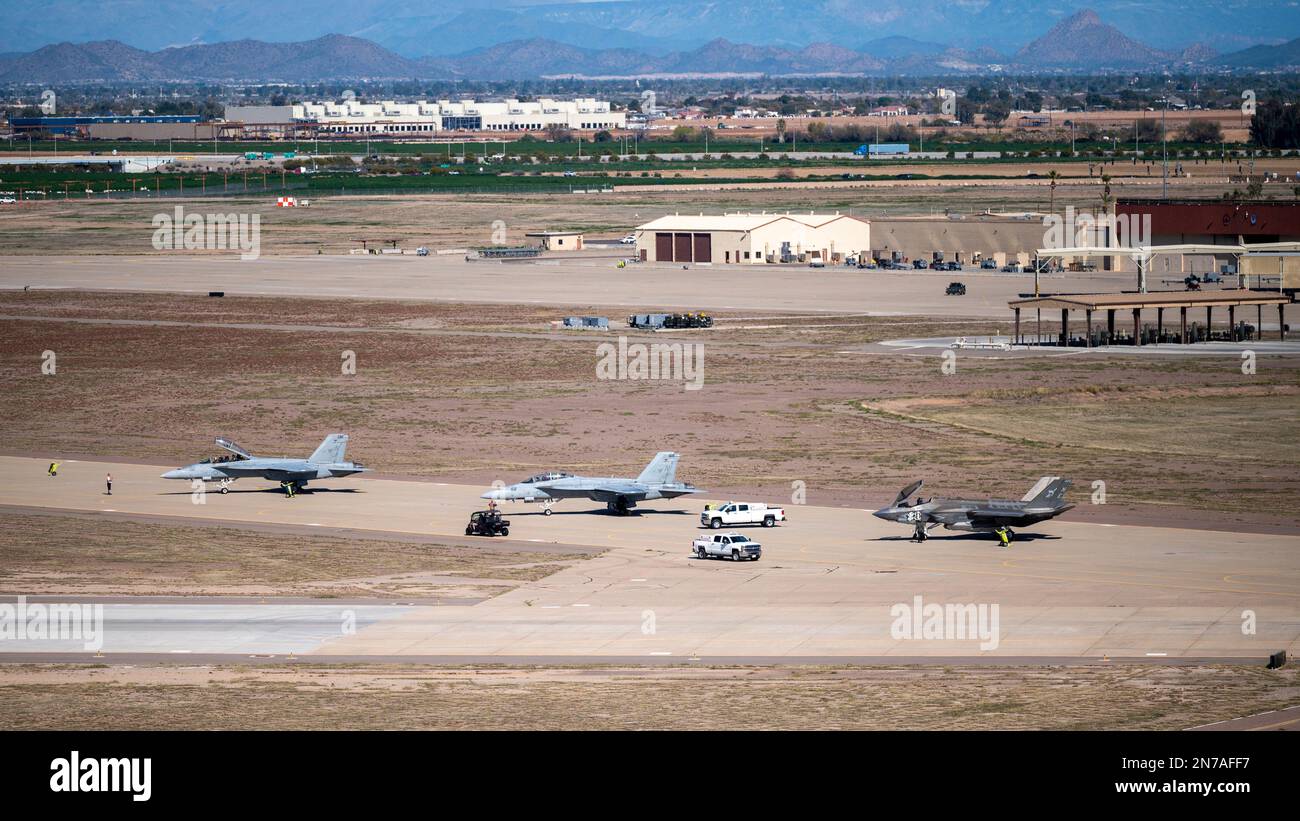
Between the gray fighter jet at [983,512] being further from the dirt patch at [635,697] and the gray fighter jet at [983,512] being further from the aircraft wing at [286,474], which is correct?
the aircraft wing at [286,474]

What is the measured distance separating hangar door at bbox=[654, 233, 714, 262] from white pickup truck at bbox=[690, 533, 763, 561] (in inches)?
5233

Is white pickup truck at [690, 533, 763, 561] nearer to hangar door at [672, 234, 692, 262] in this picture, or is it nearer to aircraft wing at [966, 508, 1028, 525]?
aircraft wing at [966, 508, 1028, 525]

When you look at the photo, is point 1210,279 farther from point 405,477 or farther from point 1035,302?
point 405,477

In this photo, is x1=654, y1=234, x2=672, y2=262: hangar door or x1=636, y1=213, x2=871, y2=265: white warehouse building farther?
x1=654, y1=234, x2=672, y2=262: hangar door

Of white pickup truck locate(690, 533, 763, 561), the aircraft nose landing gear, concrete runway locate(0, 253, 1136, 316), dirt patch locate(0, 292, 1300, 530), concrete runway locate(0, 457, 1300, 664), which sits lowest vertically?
concrete runway locate(0, 457, 1300, 664)

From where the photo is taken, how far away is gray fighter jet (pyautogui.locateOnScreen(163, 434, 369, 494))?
69000 millimetres

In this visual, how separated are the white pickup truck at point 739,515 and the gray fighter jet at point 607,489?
3.72 metres

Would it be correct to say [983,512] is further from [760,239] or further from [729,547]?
[760,239]

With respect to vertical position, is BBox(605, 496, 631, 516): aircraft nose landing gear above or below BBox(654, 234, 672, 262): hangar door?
below

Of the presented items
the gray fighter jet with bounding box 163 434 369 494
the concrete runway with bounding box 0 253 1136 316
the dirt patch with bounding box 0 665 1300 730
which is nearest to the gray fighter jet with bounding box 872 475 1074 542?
the dirt patch with bounding box 0 665 1300 730

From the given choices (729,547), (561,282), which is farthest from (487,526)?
(561,282)

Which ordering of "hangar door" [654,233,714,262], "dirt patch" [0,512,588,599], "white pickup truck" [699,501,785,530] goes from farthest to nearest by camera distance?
1. "hangar door" [654,233,714,262]
2. "white pickup truck" [699,501,785,530]
3. "dirt patch" [0,512,588,599]

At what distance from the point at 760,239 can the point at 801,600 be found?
139 metres

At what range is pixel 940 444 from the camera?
7956 cm
